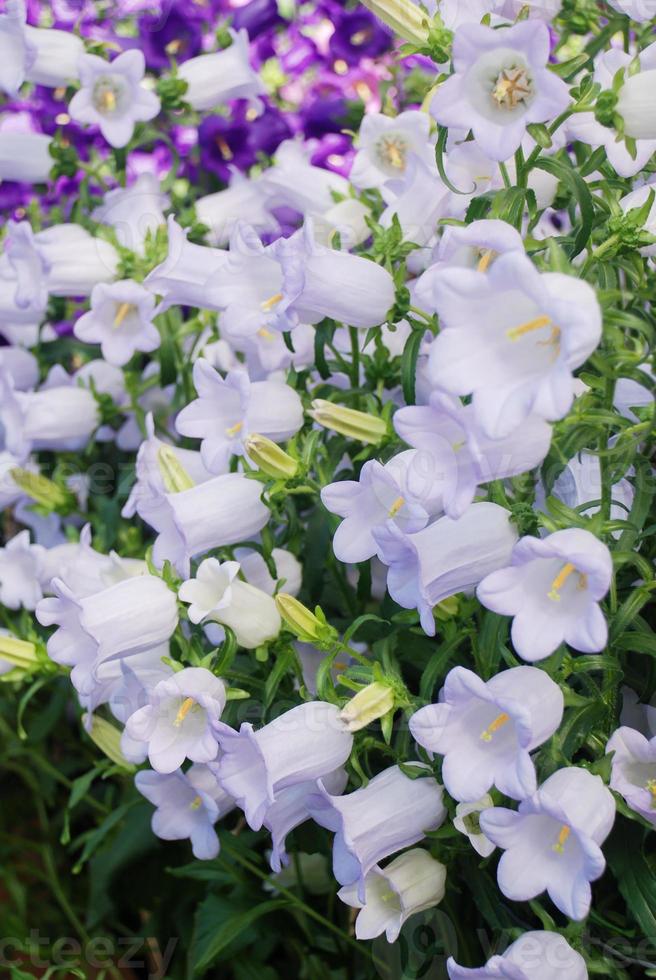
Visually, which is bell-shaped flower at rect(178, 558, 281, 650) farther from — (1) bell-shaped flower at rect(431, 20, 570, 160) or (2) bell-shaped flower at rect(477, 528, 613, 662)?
(1) bell-shaped flower at rect(431, 20, 570, 160)

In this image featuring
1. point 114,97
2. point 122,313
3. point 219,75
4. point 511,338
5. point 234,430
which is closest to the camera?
point 511,338

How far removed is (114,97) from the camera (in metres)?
1.46

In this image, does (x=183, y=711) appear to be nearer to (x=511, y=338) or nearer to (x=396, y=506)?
(x=396, y=506)

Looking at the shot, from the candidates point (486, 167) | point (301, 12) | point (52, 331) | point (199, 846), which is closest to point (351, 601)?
point (199, 846)

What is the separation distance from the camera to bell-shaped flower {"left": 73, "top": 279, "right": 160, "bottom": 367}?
1.30 metres

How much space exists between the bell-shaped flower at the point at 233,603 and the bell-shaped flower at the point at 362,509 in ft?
0.36

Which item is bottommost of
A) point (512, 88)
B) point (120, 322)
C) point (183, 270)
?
point (120, 322)

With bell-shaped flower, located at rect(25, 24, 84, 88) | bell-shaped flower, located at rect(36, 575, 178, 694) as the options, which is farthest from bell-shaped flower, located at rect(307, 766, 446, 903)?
bell-shaped flower, located at rect(25, 24, 84, 88)

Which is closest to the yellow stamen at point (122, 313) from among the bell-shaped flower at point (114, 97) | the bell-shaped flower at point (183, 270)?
the bell-shaped flower at point (183, 270)

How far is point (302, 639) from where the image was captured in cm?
102

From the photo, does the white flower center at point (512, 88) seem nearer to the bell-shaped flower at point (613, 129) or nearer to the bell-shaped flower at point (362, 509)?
the bell-shaped flower at point (613, 129)

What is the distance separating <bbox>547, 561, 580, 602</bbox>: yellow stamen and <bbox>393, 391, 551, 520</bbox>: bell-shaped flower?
9cm

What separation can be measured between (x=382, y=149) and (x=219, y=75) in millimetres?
410

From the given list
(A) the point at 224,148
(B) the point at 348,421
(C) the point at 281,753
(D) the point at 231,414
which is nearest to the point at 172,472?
(D) the point at 231,414
